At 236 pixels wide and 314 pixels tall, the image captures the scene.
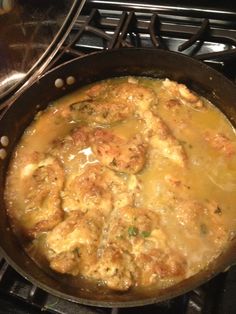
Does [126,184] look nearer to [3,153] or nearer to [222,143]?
[222,143]

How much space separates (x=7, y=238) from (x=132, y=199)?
523mm

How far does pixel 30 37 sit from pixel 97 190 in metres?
0.70

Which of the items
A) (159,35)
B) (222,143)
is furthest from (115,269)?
(159,35)

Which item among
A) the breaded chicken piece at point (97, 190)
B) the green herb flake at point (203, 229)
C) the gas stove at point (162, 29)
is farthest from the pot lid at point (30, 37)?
the green herb flake at point (203, 229)

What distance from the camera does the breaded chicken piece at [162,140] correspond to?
1.74m

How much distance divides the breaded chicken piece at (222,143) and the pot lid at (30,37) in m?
0.79

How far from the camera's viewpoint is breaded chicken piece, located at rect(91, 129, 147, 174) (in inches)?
67.6

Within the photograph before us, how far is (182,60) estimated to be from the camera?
1861mm

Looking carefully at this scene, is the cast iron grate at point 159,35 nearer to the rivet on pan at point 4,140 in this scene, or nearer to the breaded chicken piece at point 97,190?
the rivet on pan at point 4,140

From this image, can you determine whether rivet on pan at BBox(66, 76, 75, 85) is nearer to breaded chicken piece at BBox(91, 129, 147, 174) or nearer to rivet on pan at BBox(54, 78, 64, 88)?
rivet on pan at BBox(54, 78, 64, 88)

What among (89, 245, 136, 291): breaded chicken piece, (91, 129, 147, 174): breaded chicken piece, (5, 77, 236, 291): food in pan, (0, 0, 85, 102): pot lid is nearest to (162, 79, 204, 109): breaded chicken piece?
(5, 77, 236, 291): food in pan

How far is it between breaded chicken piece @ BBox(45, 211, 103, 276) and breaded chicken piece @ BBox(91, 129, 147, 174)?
24 cm

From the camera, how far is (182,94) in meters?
1.91

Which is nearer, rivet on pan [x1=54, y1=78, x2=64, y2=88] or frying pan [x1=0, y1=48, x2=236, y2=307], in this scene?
frying pan [x1=0, y1=48, x2=236, y2=307]
